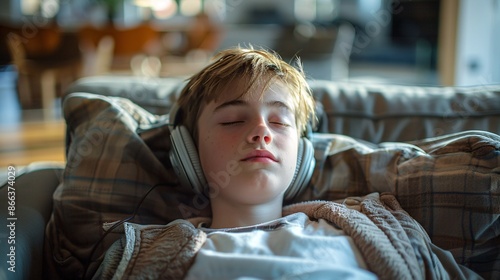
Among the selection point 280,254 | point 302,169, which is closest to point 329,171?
point 302,169

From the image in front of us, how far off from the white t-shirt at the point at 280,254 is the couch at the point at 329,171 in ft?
0.79

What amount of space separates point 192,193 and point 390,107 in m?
0.62

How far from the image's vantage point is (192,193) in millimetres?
1187

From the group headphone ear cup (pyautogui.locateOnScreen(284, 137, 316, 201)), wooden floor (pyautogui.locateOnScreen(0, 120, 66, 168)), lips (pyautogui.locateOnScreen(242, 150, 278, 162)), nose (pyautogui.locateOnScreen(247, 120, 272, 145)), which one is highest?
nose (pyautogui.locateOnScreen(247, 120, 272, 145))

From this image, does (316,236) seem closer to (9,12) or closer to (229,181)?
(229,181)

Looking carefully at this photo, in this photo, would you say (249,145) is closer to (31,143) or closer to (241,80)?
(241,80)

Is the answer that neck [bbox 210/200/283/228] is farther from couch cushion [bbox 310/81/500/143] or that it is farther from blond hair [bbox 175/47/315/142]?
couch cushion [bbox 310/81/500/143]

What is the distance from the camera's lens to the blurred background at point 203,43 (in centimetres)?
339

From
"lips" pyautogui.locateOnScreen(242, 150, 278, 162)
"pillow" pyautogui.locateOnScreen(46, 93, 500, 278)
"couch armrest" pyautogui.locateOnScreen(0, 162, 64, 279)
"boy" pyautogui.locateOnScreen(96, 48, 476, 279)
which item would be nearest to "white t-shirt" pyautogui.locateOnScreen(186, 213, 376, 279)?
"boy" pyautogui.locateOnScreen(96, 48, 476, 279)

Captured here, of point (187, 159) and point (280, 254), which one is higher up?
point (187, 159)

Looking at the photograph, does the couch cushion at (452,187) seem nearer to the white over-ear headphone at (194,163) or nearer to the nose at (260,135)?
the white over-ear headphone at (194,163)

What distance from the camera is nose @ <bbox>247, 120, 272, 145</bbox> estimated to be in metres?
0.95

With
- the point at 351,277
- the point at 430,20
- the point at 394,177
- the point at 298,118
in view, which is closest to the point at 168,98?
the point at 298,118

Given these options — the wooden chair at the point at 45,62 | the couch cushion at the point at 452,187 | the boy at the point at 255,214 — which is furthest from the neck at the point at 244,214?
the wooden chair at the point at 45,62
